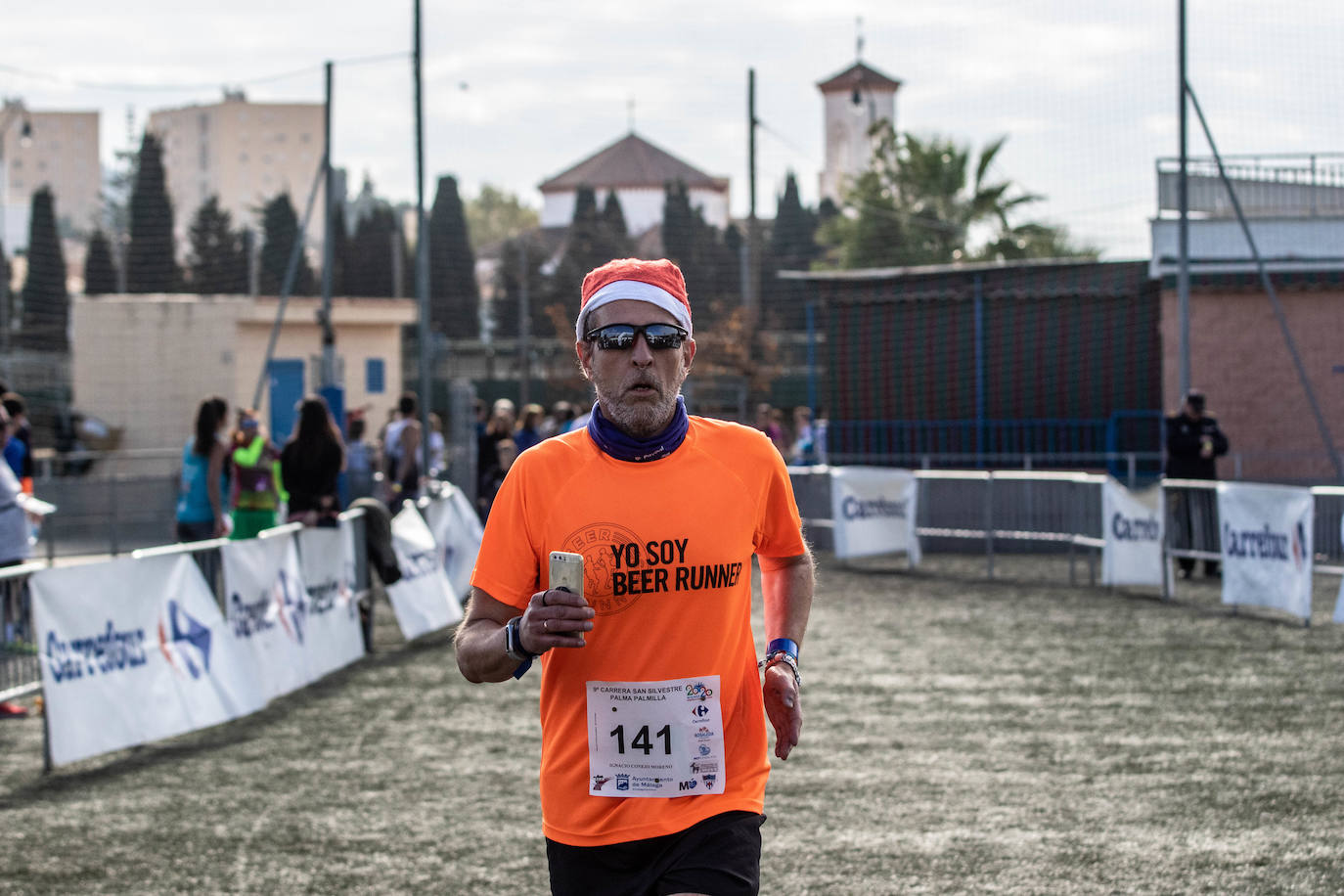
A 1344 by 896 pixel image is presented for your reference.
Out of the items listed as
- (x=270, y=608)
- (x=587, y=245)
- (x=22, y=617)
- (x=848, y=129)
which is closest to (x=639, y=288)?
(x=22, y=617)

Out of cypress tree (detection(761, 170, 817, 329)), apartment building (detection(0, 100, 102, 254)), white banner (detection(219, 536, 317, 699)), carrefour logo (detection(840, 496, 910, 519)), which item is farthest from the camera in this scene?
apartment building (detection(0, 100, 102, 254))

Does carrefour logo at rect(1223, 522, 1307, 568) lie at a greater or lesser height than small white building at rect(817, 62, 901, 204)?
lesser

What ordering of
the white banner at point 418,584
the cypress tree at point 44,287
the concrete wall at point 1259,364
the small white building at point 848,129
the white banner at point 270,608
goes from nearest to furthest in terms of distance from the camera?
the white banner at point 270,608
the white banner at point 418,584
the concrete wall at point 1259,364
the cypress tree at point 44,287
the small white building at point 848,129

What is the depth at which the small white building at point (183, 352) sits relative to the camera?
37812 millimetres

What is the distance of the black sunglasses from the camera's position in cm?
340

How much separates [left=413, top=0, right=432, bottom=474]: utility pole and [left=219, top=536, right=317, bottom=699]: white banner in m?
7.57

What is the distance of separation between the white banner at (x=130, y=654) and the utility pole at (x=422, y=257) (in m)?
9.08

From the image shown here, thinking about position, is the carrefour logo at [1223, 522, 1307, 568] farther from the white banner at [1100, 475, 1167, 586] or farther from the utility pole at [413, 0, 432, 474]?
the utility pole at [413, 0, 432, 474]

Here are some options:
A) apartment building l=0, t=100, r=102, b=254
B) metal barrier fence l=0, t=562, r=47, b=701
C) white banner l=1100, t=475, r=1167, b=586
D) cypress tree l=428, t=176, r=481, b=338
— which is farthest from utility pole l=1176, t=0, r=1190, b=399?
apartment building l=0, t=100, r=102, b=254

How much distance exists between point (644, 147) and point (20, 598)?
379ft

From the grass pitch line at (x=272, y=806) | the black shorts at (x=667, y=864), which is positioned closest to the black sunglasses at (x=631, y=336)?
the black shorts at (x=667, y=864)

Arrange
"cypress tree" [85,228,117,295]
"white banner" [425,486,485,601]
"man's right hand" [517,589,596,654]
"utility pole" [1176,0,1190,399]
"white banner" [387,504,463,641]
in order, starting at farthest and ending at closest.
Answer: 1. "cypress tree" [85,228,117,295]
2. "utility pole" [1176,0,1190,399]
3. "white banner" [425,486,485,601]
4. "white banner" [387,504,463,641]
5. "man's right hand" [517,589,596,654]

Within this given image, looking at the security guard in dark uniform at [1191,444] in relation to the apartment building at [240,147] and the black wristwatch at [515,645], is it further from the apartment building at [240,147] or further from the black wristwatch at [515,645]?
the apartment building at [240,147]

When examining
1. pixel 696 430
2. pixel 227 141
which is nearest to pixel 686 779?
pixel 696 430
